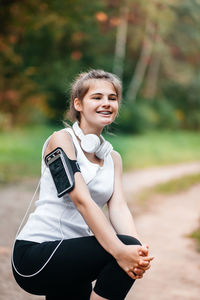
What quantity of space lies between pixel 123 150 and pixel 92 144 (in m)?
12.0

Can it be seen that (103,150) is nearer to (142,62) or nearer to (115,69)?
(115,69)

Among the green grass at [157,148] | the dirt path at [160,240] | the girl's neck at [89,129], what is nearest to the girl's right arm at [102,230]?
the girl's neck at [89,129]

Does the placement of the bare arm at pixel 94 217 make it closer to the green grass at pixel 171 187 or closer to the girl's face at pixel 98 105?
the girl's face at pixel 98 105

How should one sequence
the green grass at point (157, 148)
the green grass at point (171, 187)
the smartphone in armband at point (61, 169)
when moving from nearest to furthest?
the smartphone in armband at point (61, 169) < the green grass at point (171, 187) < the green grass at point (157, 148)

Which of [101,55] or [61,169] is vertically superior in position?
[61,169]

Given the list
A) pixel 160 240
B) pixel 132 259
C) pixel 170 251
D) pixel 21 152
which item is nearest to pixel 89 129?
pixel 132 259

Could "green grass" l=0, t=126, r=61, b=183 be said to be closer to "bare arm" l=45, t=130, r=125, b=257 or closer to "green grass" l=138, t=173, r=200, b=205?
"green grass" l=138, t=173, r=200, b=205

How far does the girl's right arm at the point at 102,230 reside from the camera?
1787 mm

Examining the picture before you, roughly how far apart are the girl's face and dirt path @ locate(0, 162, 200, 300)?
1.41 metres

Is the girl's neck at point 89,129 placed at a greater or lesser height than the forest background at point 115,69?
greater

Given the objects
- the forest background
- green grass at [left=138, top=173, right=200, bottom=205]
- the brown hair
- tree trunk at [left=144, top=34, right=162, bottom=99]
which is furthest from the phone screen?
tree trunk at [left=144, top=34, right=162, bottom=99]

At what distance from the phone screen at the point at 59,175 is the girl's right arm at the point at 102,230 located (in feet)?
0.13

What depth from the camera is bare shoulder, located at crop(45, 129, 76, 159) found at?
2035mm

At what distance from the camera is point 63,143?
6.72ft
